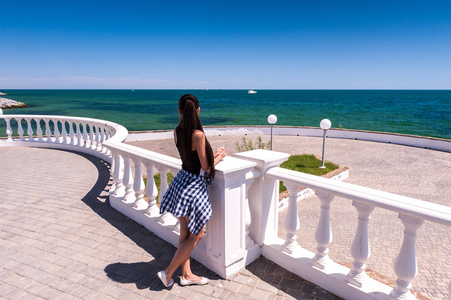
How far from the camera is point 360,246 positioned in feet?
8.54

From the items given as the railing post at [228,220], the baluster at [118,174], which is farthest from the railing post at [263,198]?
the baluster at [118,174]

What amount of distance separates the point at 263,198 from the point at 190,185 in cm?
101

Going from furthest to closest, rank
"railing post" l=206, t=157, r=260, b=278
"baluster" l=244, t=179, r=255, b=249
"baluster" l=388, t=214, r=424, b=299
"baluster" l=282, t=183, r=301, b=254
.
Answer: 1. "baluster" l=244, t=179, r=255, b=249
2. "baluster" l=282, t=183, r=301, b=254
3. "railing post" l=206, t=157, r=260, b=278
4. "baluster" l=388, t=214, r=424, b=299

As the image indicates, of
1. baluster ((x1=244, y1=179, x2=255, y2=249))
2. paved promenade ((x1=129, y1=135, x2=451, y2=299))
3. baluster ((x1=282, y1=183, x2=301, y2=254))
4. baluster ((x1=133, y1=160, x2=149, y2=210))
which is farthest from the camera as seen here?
paved promenade ((x1=129, y1=135, x2=451, y2=299))

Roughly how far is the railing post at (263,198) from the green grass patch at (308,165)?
7.16 meters

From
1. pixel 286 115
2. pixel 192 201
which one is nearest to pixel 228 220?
pixel 192 201

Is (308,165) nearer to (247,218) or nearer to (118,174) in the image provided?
(118,174)

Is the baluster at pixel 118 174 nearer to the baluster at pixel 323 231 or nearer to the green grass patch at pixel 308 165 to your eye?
the baluster at pixel 323 231

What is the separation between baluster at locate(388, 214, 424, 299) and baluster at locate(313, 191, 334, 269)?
0.66 metres

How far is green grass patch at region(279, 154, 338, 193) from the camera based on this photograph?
10.7m

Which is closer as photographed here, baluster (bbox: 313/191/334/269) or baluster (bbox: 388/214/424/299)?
baluster (bbox: 388/214/424/299)

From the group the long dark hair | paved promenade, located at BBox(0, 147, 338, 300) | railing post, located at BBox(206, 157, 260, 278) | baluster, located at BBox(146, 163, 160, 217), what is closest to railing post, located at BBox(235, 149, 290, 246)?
railing post, located at BBox(206, 157, 260, 278)

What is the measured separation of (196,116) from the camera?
9.01ft

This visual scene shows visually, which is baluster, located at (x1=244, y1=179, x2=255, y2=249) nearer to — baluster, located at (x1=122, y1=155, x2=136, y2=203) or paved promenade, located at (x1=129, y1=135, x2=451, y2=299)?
paved promenade, located at (x1=129, y1=135, x2=451, y2=299)
